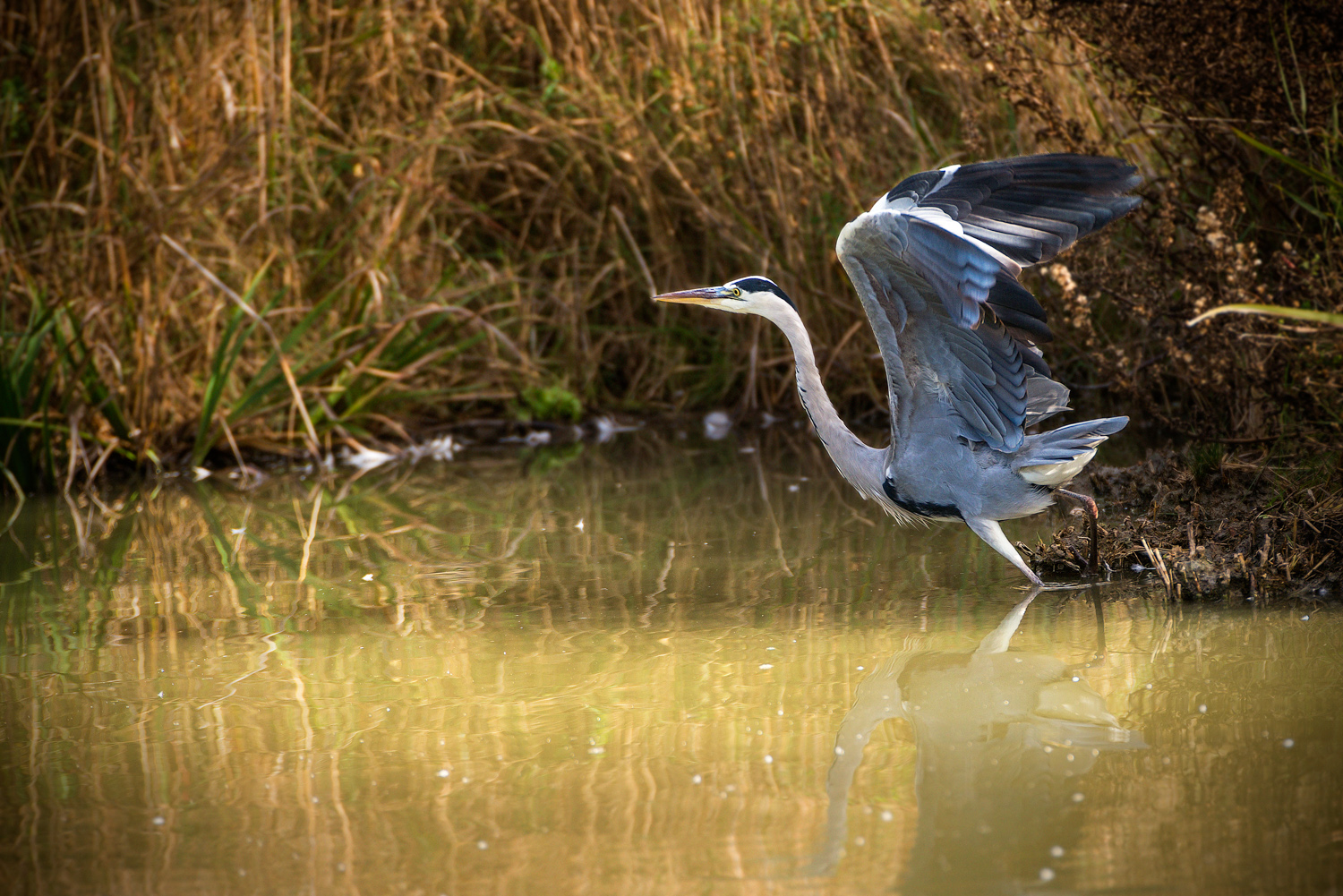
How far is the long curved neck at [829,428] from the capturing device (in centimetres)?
422

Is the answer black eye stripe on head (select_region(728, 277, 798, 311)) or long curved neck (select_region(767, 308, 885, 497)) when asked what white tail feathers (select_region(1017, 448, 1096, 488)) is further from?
black eye stripe on head (select_region(728, 277, 798, 311))

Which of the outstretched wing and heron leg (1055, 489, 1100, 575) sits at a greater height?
the outstretched wing

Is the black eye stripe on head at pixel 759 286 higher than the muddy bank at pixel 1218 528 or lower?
higher

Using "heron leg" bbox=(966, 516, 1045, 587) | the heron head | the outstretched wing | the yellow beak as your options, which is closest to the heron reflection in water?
"heron leg" bbox=(966, 516, 1045, 587)

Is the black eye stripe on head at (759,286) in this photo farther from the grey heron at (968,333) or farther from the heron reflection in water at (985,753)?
the heron reflection in water at (985,753)

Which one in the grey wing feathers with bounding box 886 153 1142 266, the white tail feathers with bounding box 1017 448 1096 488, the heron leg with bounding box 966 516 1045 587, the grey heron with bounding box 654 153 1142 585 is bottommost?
the heron leg with bounding box 966 516 1045 587

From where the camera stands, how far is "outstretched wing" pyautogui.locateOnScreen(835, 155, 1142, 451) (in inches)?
137

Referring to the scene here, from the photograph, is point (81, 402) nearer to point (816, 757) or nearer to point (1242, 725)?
point (816, 757)

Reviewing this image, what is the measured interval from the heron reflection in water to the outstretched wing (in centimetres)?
71

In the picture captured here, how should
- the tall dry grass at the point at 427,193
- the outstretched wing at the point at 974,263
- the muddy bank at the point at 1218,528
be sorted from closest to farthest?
the outstretched wing at the point at 974,263
the muddy bank at the point at 1218,528
the tall dry grass at the point at 427,193

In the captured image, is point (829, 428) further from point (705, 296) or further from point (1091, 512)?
point (1091, 512)

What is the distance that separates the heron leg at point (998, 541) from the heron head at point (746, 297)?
37.4 inches

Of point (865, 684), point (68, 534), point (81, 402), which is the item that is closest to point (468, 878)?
point (865, 684)

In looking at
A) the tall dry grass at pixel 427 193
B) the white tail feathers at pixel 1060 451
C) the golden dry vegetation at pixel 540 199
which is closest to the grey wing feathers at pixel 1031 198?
the white tail feathers at pixel 1060 451
